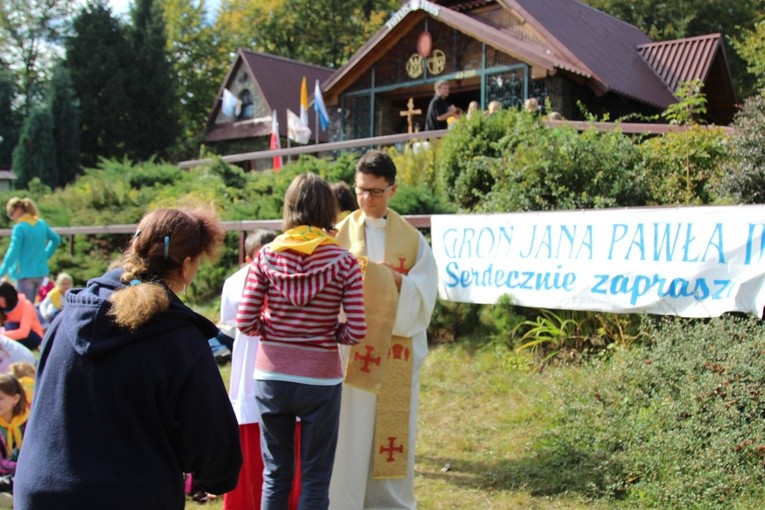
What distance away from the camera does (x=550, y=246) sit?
6.88 m

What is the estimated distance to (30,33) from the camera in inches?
1930

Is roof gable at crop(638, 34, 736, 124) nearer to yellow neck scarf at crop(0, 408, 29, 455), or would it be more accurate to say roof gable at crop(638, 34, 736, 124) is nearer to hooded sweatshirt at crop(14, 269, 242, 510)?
yellow neck scarf at crop(0, 408, 29, 455)

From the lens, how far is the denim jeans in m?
3.70

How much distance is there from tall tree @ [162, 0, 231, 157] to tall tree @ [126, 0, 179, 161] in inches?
279

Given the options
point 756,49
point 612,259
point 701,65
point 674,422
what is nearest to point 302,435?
point 674,422

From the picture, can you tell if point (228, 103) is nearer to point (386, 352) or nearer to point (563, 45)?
point (563, 45)

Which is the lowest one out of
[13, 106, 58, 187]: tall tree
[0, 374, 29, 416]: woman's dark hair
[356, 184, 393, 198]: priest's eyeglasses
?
[0, 374, 29, 416]: woman's dark hair

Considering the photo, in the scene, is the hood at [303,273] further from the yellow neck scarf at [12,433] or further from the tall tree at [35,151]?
the tall tree at [35,151]

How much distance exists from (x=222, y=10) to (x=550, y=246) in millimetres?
42699

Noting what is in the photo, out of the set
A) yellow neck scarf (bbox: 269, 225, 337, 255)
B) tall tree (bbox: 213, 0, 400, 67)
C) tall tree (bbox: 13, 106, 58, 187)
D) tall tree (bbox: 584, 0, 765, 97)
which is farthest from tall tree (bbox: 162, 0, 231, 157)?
yellow neck scarf (bbox: 269, 225, 337, 255)

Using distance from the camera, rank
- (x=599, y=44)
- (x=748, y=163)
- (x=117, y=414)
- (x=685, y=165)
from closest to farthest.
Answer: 1. (x=117, y=414)
2. (x=748, y=163)
3. (x=685, y=165)
4. (x=599, y=44)

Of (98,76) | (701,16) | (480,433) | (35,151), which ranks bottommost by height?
(480,433)

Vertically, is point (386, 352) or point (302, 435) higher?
point (386, 352)

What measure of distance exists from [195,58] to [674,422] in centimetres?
4528
